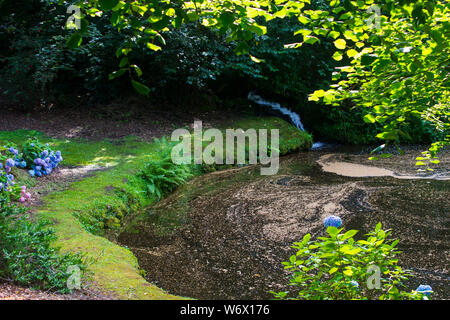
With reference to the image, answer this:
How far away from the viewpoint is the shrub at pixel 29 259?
3.22 meters

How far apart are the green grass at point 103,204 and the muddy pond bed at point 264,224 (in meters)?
0.36

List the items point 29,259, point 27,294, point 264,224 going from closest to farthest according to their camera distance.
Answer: point 27,294, point 29,259, point 264,224

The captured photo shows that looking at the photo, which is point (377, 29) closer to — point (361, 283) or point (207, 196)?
point (361, 283)

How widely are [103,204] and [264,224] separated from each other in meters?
2.61

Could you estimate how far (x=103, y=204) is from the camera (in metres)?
6.62

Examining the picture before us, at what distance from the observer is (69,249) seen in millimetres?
4660

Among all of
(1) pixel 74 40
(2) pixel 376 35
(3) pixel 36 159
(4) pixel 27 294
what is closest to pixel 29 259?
(4) pixel 27 294

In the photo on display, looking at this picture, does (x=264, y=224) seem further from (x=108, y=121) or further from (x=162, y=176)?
(x=108, y=121)

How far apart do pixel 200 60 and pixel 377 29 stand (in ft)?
35.6

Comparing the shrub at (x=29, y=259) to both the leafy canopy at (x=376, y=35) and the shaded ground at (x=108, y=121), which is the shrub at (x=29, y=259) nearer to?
the leafy canopy at (x=376, y=35)

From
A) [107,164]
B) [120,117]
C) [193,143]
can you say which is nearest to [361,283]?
[107,164]

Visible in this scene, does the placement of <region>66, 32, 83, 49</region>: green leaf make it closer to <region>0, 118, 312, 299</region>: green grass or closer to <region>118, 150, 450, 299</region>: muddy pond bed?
<region>0, 118, 312, 299</region>: green grass

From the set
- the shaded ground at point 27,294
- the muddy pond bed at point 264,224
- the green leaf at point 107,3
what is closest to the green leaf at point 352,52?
the green leaf at point 107,3

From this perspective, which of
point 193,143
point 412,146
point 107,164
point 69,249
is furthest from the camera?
point 412,146
